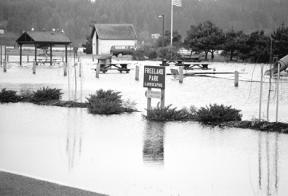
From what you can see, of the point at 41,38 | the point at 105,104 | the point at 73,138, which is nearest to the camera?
the point at 73,138

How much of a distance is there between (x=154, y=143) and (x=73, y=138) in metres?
2.19

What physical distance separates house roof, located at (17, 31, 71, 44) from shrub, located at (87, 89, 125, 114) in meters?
37.2

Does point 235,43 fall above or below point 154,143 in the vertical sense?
above

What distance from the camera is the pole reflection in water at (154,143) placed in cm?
1374

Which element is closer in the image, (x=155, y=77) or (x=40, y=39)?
(x=155, y=77)

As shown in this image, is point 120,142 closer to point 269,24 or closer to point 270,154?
point 270,154

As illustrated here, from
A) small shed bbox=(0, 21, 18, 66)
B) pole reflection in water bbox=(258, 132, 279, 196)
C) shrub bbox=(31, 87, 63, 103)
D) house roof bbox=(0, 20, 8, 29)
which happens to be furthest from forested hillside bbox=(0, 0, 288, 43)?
pole reflection in water bbox=(258, 132, 279, 196)

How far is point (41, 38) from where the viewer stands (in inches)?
2344

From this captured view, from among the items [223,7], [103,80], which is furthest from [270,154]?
[223,7]

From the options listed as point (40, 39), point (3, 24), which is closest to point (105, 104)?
Answer: point (40, 39)

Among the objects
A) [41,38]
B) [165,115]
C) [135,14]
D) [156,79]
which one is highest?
[135,14]

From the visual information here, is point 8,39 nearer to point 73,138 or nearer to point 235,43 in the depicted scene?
point 235,43

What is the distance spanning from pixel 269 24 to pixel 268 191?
485ft

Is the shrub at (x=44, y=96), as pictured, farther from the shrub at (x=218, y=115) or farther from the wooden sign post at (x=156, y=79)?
the shrub at (x=218, y=115)
